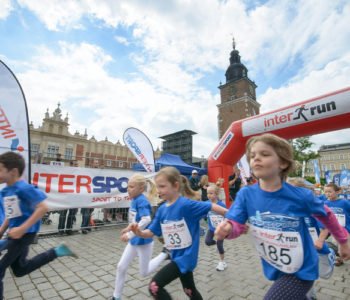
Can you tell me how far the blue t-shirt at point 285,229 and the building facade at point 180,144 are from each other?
58682 millimetres

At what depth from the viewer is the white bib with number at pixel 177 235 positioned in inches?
88.4

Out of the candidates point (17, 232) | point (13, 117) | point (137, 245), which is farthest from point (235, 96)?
point (17, 232)

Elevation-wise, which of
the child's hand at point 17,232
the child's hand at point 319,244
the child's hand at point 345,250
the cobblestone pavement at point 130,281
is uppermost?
the child's hand at point 17,232

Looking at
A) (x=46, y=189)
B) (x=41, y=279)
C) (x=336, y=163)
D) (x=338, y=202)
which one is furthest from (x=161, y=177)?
(x=336, y=163)

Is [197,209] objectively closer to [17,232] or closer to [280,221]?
[280,221]

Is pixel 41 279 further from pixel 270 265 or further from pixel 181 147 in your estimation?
pixel 181 147

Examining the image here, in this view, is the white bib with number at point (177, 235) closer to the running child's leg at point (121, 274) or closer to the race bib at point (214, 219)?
the running child's leg at point (121, 274)

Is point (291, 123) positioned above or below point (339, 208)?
above

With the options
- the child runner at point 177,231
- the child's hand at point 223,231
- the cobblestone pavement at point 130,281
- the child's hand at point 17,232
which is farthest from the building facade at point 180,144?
the child's hand at point 223,231

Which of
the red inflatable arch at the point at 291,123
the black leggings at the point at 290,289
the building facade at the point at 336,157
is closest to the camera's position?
the black leggings at the point at 290,289

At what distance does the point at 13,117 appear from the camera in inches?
202

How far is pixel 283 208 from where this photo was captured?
155 centimetres

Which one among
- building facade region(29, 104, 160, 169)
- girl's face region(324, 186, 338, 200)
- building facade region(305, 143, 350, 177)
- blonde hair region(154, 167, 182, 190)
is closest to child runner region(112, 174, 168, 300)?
blonde hair region(154, 167, 182, 190)

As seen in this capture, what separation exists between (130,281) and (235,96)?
4167 centimetres
